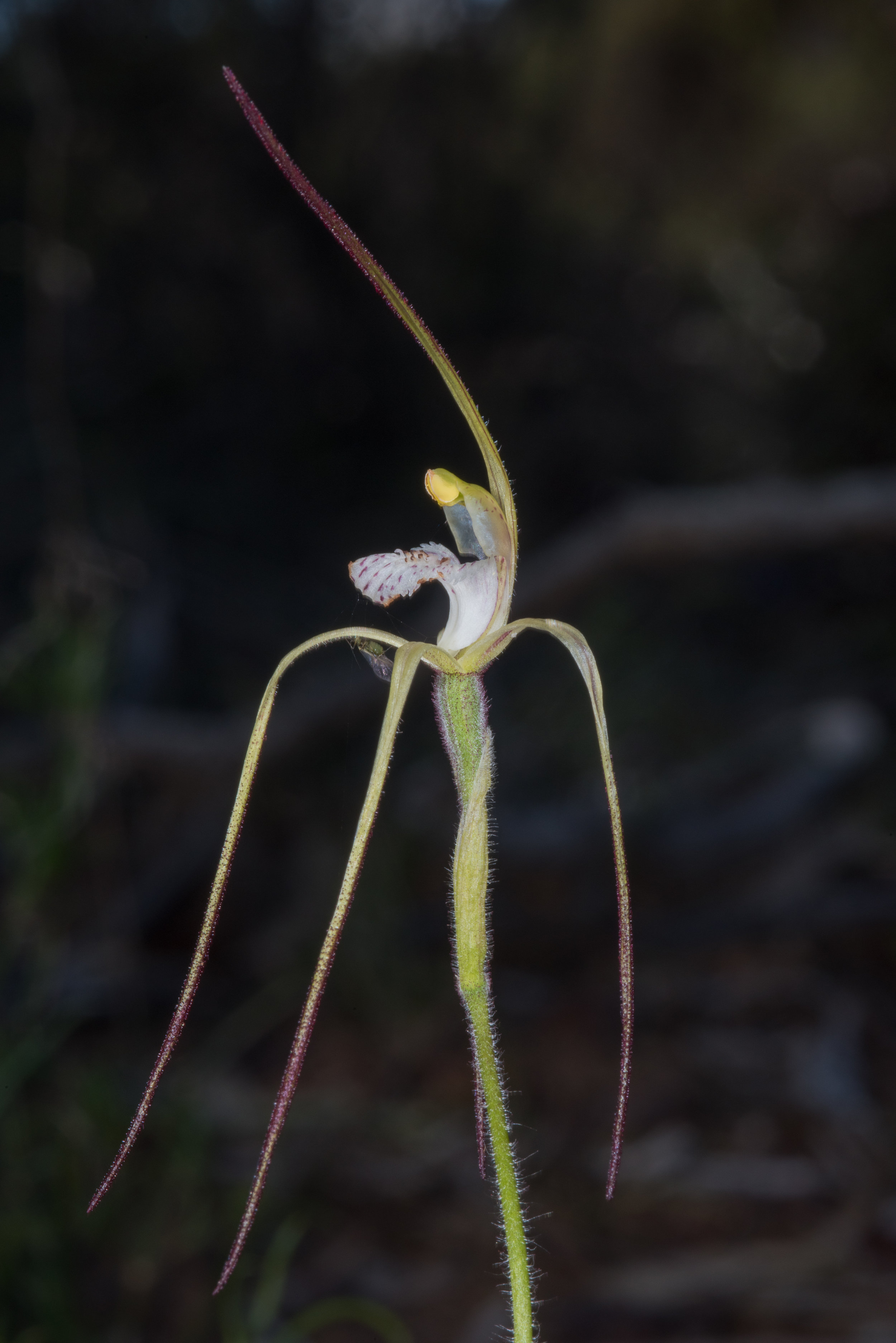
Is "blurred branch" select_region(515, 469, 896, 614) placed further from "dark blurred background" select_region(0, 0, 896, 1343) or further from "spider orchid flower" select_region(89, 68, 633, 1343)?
"spider orchid flower" select_region(89, 68, 633, 1343)

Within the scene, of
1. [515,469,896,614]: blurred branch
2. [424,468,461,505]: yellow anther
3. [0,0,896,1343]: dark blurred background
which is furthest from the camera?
[515,469,896,614]: blurred branch

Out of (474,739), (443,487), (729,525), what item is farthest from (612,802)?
(729,525)

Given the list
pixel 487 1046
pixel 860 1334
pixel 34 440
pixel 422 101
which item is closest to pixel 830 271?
pixel 422 101

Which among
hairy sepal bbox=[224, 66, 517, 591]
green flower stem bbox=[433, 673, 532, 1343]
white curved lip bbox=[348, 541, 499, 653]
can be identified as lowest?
green flower stem bbox=[433, 673, 532, 1343]

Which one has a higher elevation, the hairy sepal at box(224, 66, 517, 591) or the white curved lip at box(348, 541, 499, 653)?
the hairy sepal at box(224, 66, 517, 591)

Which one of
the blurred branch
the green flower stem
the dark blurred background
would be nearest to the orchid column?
the green flower stem

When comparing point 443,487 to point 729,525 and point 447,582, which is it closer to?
point 447,582

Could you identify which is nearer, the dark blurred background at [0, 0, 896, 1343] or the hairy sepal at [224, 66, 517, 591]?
the hairy sepal at [224, 66, 517, 591]

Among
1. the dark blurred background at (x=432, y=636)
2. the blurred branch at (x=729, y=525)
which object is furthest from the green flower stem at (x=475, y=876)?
the blurred branch at (x=729, y=525)

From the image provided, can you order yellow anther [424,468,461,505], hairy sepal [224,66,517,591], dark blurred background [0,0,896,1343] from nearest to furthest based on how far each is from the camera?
hairy sepal [224,66,517,591] < yellow anther [424,468,461,505] < dark blurred background [0,0,896,1343]
